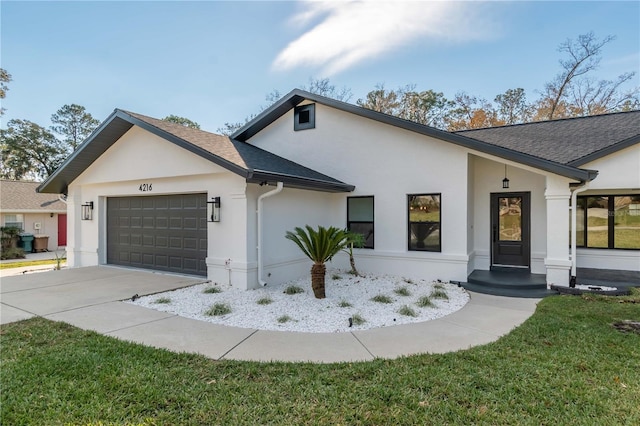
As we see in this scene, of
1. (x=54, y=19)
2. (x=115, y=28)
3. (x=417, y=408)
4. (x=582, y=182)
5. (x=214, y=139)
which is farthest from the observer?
(x=214, y=139)

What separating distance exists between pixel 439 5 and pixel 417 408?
10461 millimetres

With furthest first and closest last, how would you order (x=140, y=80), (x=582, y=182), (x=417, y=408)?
(x=140, y=80) → (x=582, y=182) → (x=417, y=408)

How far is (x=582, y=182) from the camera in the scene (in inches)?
306

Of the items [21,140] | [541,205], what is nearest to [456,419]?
[541,205]

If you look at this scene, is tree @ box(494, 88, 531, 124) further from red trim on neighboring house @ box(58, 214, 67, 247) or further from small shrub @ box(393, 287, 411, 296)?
red trim on neighboring house @ box(58, 214, 67, 247)

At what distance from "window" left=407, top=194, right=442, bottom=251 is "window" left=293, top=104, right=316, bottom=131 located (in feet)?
13.3

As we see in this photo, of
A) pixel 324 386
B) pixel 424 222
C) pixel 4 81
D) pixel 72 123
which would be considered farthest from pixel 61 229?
pixel 324 386

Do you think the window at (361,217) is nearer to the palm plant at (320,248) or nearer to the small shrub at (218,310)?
the palm plant at (320,248)

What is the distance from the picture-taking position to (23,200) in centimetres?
2117

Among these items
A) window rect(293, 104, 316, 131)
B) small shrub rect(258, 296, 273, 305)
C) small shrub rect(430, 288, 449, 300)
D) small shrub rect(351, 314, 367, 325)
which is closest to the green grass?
small shrub rect(351, 314, 367, 325)

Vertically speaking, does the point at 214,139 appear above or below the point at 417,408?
above

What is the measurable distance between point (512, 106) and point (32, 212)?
110 feet

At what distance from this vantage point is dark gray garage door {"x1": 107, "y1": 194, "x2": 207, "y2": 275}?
931cm

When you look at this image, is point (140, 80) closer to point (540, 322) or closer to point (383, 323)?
point (383, 323)
